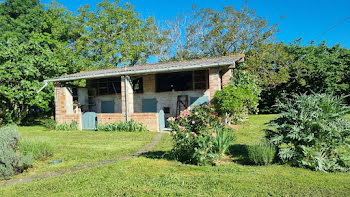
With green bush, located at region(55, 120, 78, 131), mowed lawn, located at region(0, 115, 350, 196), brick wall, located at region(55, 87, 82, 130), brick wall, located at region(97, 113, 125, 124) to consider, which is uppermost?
brick wall, located at region(55, 87, 82, 130)

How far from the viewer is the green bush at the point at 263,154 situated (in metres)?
5.54

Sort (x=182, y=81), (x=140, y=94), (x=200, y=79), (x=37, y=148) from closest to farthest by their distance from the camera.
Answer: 1. (x=37, y=148)
2. (x=200, y=79)
3. (x=182, y=81)
4. (x=140, y=94)

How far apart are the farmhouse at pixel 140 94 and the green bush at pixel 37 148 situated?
647cm

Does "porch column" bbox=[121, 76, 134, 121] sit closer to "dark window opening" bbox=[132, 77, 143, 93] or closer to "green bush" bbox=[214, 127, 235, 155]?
"dark window opening" bbox=[132, 77, 143, 93]

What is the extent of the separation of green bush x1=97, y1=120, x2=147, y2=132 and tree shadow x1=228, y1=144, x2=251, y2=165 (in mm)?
6597

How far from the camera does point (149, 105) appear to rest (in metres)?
16.9

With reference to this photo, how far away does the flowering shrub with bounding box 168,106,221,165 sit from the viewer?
567 cm

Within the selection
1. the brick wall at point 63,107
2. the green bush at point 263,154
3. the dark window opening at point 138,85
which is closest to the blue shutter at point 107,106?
the dark window opening at point 138,85

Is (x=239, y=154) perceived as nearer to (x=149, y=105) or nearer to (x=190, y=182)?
(x=190, y=182)

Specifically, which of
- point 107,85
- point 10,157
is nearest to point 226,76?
point 107,85

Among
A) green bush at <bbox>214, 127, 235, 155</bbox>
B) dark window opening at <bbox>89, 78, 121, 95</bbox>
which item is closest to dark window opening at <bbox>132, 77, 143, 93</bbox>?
dark window opening at <bbox>89, 78, 121, 95</bbox>

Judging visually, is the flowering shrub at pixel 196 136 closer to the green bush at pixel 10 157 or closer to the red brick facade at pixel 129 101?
the green bush at pixel 10 157

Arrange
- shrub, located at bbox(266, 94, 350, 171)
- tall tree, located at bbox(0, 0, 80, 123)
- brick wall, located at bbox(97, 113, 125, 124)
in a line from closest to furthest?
1. shrub, located at bbox(266, 94, 350, 171)
2. brick wall, located at bbox(97, 113, 125, 124)
3. tall tree, located at bbox(0, 0, 80, 123)

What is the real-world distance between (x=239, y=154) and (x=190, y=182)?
2.69m
